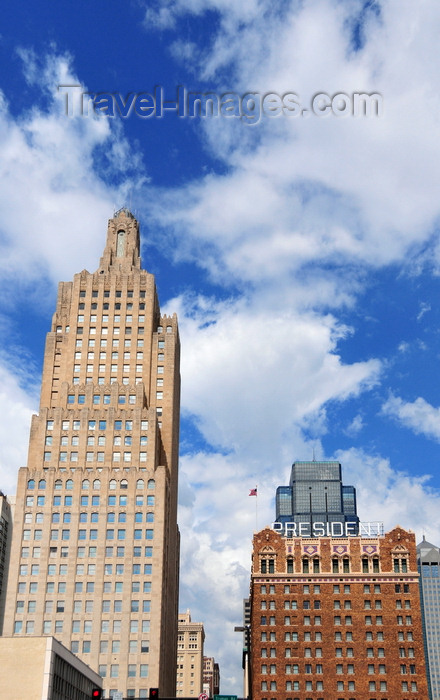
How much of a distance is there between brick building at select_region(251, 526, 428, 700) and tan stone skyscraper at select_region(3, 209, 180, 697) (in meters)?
20.5

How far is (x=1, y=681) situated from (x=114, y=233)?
119m

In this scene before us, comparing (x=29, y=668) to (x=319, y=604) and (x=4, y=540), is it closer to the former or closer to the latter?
(x=4, y=540)

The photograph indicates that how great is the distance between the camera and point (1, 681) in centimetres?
8906

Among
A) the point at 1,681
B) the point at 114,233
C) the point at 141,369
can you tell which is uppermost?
the point at 114,233

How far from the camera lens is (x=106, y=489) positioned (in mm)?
149875

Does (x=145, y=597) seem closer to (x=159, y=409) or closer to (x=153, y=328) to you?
(x=159, y=409)

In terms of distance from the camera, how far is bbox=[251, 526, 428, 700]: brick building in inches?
6319

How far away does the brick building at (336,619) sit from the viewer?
16050 centimetres

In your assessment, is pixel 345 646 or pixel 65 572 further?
pixel 345 646

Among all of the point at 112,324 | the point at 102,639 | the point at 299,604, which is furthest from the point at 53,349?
the point at 299,604

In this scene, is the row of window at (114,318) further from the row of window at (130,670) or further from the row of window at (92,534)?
the row of window at (130,670)

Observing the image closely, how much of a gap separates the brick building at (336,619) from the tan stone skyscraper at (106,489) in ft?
67.2

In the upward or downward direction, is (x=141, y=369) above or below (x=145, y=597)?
above

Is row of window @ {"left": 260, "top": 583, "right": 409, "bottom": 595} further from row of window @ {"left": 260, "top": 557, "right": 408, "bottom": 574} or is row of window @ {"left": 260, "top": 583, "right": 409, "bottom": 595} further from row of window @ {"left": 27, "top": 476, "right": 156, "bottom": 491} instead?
row of window @ {"left": 27, "top": 476, "right": 156, "bottom": 491}
